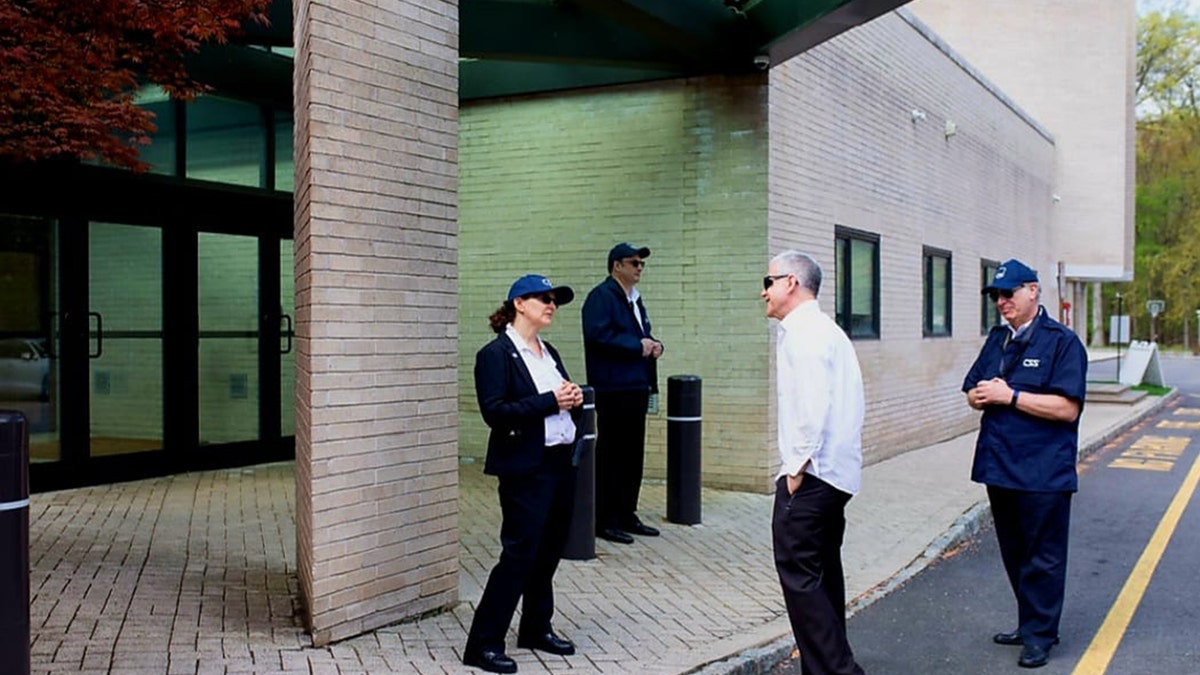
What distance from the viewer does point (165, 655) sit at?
5.13 meters

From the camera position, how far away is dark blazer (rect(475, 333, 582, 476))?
5004 mm

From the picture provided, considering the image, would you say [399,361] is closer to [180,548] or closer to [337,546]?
[337,546]

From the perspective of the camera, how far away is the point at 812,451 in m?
4.69

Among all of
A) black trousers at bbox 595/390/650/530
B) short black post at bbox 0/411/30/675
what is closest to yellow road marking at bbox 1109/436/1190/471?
black trousers at bbox 595/390/650/530

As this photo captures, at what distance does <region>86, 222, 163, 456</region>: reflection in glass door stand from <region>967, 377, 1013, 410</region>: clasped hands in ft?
25.0

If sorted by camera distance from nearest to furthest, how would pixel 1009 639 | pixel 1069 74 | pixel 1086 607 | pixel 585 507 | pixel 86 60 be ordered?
1. pixel 1009 639
2. pixel 1086 607
3. pixel 585 507
4. pixel 86 60
5. pixel 1069 74

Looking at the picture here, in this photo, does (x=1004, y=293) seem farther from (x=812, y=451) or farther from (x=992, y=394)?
(x=812, y=451)

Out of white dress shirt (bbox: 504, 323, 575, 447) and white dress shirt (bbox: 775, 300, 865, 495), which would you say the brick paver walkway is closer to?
white dress shirt (bbox: 504, 323, 575, 447)

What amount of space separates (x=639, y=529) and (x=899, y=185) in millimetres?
7375

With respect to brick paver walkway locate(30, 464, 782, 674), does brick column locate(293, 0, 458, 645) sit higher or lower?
higher

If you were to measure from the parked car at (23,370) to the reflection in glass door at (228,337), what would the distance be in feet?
5.23

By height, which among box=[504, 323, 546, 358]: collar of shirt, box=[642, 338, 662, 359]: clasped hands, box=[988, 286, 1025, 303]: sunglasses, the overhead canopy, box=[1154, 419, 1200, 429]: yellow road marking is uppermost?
the overhead canopy

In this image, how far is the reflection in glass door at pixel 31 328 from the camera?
910cm

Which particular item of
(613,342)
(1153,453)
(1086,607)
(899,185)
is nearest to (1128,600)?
(1086,607)
